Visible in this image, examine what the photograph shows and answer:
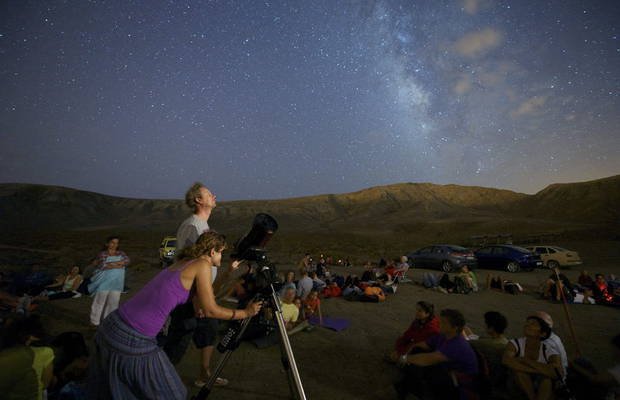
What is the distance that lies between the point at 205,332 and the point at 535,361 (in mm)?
3763

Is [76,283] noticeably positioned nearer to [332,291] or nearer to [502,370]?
[332,291]

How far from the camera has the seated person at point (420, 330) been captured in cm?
417

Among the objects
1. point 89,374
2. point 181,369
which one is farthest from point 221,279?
point 181,369

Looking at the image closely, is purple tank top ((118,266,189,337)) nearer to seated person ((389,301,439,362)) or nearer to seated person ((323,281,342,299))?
seated person ((389,301,439,362))

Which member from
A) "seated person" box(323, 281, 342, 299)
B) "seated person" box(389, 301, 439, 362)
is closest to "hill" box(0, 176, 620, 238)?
"seated person" box(323, 281, 342, 299)

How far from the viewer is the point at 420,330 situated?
14.0ft

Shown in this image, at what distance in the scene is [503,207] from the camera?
85.4m

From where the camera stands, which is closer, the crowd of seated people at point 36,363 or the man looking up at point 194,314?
the crowd of seated people at point 36,363

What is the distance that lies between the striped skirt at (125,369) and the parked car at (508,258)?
1664 cm

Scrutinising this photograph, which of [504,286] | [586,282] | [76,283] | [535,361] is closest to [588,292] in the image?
[586,282]

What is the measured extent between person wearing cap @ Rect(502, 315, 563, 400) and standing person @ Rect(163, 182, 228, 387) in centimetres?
354

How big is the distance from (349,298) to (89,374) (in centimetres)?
797

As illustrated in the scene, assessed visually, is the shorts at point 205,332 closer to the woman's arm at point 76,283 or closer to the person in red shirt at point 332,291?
the person in red shirt at point 332,291

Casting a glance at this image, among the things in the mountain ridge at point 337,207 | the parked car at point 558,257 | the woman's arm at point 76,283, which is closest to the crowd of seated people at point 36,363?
the woman's arm at point 76,283
